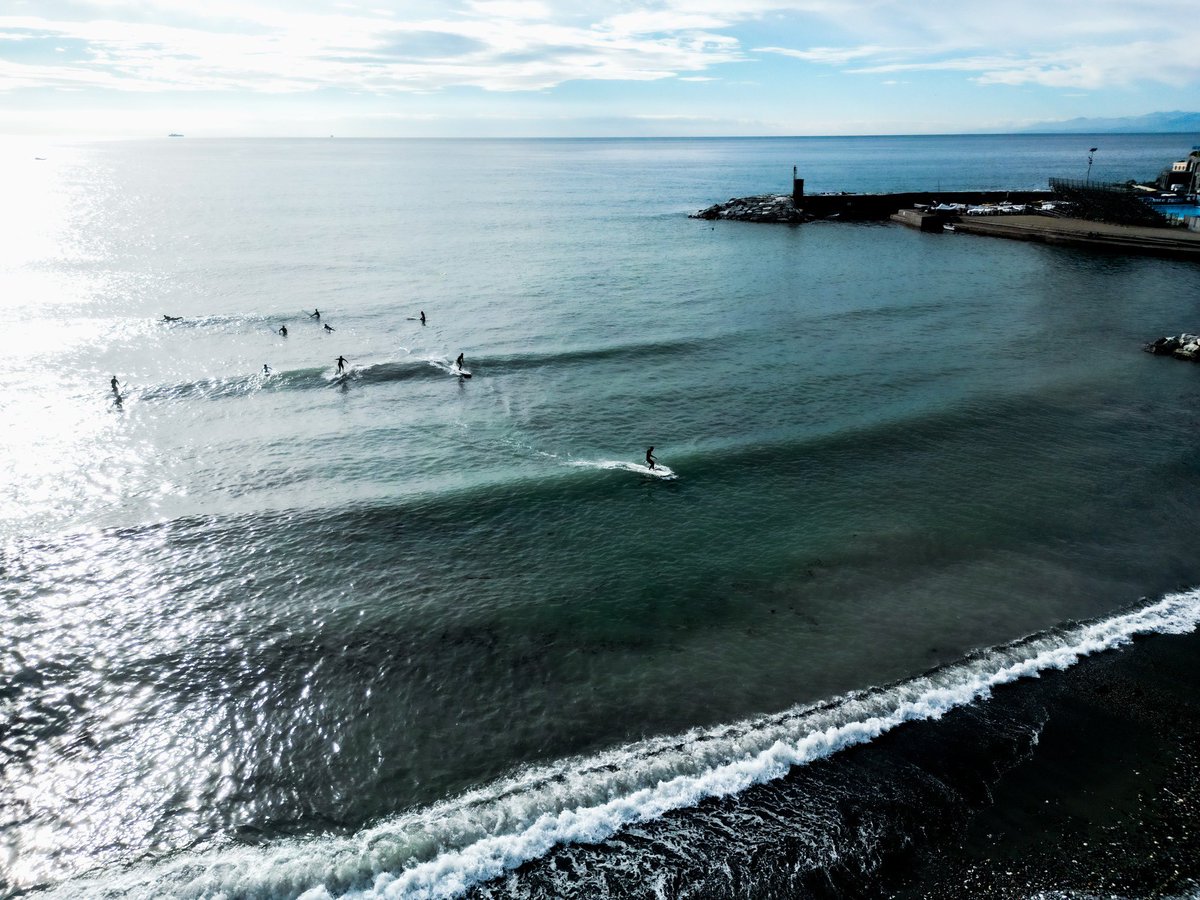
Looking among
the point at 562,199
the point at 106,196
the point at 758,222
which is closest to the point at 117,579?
the point at 758,222

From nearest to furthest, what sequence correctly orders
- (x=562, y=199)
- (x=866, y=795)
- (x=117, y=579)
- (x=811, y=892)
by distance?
1. (x=811, y=892)
2. (x=866, y=795)
3. (x=117, y=579)
4. (x=562, y=199)

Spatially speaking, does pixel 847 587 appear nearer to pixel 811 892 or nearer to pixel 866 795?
pixel 866 795

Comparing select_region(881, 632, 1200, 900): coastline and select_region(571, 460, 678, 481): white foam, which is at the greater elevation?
select_region(571, 460, 678, 481): white foam

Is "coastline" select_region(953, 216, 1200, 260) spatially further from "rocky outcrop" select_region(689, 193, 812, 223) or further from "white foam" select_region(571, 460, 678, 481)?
"white foam" select_region(571, 460, 678, 481)

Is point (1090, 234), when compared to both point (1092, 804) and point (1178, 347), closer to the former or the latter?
point (1178, 347)

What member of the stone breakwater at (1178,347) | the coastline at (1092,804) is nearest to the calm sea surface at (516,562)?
the coastline at (1092,804)

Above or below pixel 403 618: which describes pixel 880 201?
above

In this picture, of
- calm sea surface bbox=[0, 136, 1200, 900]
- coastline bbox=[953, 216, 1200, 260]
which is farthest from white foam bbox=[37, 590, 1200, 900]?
coastline bbox=[953, 216, 1200, 260]
